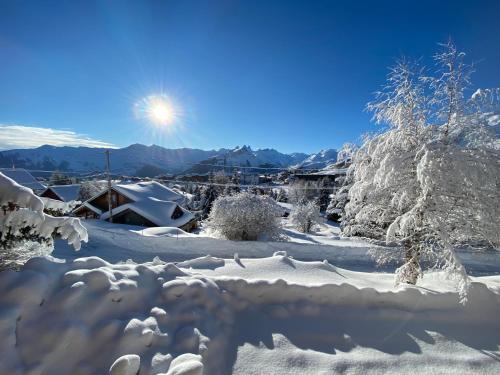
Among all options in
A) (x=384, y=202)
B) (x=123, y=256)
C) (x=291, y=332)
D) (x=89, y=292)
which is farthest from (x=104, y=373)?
(x=123, y=256)

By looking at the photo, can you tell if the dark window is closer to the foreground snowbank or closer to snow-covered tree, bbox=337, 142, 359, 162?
snow-covered tree, bbox=337, 142, 359, 162

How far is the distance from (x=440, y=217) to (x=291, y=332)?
14.1ft

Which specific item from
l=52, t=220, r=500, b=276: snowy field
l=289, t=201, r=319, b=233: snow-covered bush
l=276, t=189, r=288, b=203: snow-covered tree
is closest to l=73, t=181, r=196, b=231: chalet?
l=52, t=220, r=500, b=276: snowy field

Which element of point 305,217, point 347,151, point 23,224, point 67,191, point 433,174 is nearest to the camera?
point 23,224

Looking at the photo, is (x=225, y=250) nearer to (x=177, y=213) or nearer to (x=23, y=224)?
(x=23, y=224)

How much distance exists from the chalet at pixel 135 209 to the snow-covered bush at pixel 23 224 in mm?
19814

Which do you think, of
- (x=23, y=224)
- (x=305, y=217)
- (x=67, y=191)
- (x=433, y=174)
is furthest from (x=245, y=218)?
(x=67, y=191)

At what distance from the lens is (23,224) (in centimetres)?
356

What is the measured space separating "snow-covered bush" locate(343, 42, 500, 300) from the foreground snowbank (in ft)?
3.73

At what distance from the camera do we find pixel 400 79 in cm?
710

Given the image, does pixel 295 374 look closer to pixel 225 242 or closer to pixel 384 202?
pixel 384 202

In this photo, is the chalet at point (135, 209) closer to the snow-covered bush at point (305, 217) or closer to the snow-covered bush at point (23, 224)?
the snow-covered bush at point (305, 217)

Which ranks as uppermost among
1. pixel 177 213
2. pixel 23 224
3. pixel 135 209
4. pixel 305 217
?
pixel 23 224

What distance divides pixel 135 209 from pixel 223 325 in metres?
21.0
